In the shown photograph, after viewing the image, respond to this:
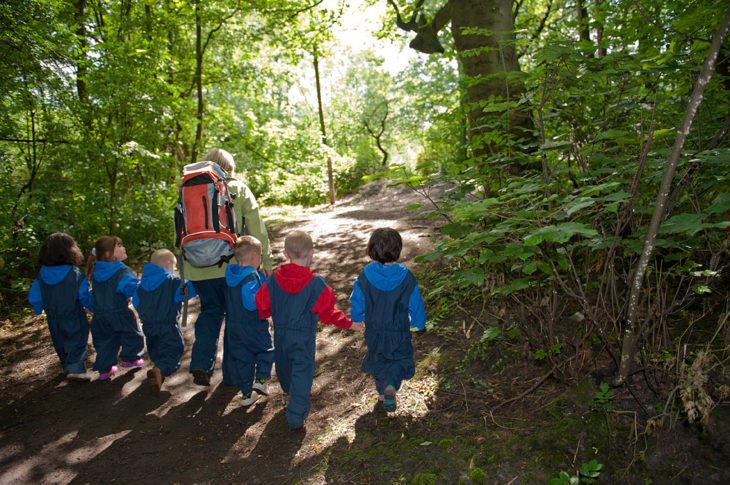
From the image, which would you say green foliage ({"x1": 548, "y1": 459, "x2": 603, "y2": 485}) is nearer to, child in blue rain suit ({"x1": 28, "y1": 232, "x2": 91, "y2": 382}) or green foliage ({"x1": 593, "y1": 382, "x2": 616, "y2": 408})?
green foliage ({"x1": 593, "y1": 382, "x2": 616, "y2": 408})

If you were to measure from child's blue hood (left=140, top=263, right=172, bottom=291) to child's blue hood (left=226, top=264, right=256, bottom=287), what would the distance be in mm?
796

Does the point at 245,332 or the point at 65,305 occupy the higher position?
the point at 65,305

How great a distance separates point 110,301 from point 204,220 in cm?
142

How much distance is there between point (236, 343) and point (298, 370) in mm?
752

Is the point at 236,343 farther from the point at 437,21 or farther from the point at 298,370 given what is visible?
the point at 437,21

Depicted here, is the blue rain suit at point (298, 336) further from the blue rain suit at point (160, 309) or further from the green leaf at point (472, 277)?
the blue rain suit at point (160, 309)

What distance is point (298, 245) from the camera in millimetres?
3201

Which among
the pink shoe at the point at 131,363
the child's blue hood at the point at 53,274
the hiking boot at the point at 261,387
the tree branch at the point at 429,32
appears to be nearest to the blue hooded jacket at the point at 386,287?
the hiking boot at the point at 261,387

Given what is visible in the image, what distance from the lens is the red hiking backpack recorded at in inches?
145

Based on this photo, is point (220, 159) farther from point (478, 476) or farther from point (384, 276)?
point (478, 476)

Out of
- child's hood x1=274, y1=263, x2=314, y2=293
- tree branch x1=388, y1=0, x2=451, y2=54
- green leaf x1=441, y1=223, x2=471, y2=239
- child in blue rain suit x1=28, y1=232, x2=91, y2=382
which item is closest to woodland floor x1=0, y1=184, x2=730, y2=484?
child in blue rain suit x1=28, y1=232, x2=91, y2=382

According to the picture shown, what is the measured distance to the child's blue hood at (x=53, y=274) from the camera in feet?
13.7

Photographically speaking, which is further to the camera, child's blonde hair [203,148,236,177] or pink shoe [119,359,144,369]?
pink shoe [119,359,144,369]

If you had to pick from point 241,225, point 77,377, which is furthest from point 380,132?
point 77,377
